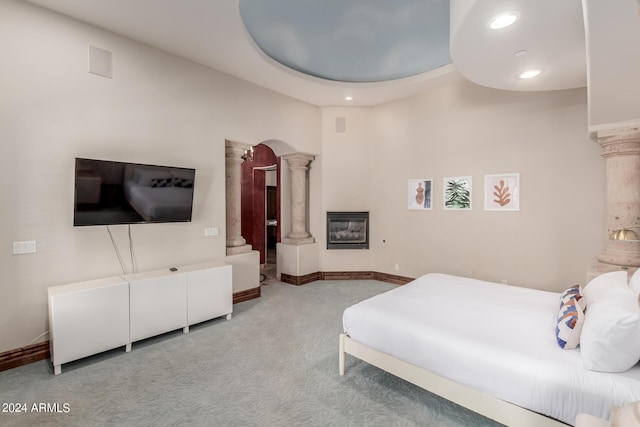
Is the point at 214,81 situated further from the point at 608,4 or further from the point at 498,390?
the point at 498,390

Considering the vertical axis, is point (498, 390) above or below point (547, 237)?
below

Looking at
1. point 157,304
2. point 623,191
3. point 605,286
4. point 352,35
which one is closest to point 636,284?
point 605,286

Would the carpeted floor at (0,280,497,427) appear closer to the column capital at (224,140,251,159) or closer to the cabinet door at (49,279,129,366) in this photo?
the cabinet door at (49,279,129,366)

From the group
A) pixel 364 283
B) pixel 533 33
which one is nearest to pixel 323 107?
pixel 364 283

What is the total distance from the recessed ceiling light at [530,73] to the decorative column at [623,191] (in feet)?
3.22

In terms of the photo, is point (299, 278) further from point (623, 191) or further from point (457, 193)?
point (623, 191)

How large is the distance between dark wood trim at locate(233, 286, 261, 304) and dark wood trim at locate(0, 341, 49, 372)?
6.79 ft

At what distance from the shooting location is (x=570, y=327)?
182 cm

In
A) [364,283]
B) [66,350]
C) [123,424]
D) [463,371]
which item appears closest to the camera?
[463,371]

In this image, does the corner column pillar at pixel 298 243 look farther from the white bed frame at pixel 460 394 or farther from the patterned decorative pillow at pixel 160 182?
the white bed frame at pixel 460 394

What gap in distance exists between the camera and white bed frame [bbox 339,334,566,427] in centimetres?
Answer: 167

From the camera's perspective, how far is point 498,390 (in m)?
1.75

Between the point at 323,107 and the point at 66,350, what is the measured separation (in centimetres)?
508

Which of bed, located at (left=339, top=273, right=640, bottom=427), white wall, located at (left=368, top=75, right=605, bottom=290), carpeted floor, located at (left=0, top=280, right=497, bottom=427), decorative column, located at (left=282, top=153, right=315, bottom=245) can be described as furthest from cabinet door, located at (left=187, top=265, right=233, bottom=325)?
white wall, located at (left=368, top=75, right=605, bottom=290)
